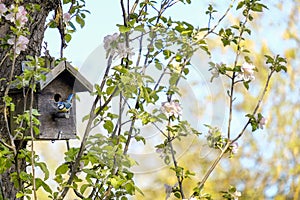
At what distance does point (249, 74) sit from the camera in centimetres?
197

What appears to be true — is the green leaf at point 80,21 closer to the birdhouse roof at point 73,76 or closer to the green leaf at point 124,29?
the birdhouse roof at point 73,76

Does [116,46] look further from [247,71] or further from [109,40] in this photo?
[247,71]

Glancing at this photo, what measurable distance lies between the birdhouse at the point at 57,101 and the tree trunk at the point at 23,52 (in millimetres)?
106

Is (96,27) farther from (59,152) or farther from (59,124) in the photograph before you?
(59,152)

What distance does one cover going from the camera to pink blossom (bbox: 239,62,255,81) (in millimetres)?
1957

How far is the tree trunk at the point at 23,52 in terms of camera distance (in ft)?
6.20

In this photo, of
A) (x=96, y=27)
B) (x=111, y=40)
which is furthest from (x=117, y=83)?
(x=96, y=27)

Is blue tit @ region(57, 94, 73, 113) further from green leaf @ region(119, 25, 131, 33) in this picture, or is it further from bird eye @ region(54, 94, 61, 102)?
green leaf @ region(119, 25, 131, 33)

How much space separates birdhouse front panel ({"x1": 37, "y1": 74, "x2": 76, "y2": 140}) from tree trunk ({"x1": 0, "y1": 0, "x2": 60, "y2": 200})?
126mm

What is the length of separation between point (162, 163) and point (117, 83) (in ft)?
1.38

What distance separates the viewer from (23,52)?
198 centimetres

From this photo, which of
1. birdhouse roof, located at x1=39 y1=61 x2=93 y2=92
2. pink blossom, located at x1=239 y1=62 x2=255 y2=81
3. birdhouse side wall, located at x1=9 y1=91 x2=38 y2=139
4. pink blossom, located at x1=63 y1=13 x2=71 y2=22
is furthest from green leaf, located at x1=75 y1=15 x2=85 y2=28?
pink blossom, located at x1=239 y1=62 x2=255 y2=81

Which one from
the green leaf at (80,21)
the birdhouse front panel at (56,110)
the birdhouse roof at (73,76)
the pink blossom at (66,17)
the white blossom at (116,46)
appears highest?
the pink blossom at (66,17)

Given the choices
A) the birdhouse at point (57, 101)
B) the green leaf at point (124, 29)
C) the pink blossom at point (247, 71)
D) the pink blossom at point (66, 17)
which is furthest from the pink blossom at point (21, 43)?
the pink blossom at point (247, 71)
